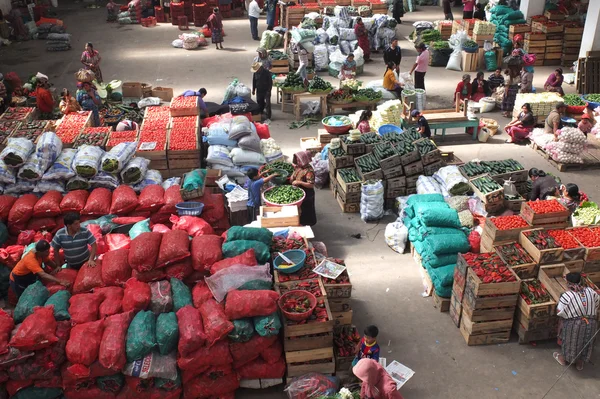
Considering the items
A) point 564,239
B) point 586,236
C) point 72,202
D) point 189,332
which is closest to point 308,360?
point 189,332

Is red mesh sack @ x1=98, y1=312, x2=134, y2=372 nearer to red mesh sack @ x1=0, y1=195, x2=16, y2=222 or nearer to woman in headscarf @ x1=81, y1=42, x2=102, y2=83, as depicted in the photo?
red mesh sack @ x1=0, y1=195, x2=16, y2=222

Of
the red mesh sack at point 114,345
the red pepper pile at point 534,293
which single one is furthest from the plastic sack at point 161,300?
the red pepper pile at point 534,293

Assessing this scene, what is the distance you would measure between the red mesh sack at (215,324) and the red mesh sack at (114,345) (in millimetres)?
889

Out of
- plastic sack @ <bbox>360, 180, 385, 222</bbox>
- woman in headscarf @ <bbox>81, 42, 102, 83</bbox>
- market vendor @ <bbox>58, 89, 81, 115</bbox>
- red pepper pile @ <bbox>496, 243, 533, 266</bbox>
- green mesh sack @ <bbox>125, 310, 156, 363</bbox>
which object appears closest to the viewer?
green mesh sack @ <bbox>125, 310, 156, 363</bbox>

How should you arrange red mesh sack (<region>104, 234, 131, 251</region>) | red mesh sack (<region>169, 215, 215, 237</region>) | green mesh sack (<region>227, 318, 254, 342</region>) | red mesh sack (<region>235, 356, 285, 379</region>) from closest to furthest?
green mesh sack (<region>227, 318, 254, 342</region>)
red mesh sack (<region>235, 356, 285, 379</region>)
red mesh sack (<region>104, 234, 131, 251</region>)
red mesh sack (<region>169, 215, 215, 237</region>)

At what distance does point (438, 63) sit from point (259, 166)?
10.4 m

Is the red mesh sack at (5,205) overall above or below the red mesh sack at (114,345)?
above

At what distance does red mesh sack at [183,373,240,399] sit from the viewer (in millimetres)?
6664

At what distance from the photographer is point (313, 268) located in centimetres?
775

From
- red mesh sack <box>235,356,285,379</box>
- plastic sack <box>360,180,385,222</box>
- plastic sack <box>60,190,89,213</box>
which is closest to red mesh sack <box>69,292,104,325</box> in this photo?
red mesh sack <box>235,356,285,379</box>

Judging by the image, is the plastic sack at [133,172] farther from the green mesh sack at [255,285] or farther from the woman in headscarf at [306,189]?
the green mesh sack at [255,285]

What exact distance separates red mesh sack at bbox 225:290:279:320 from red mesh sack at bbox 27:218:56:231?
163 inches

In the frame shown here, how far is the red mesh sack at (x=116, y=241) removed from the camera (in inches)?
338

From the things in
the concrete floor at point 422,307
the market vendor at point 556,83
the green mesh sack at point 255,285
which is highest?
the market vendor at point 556,83
